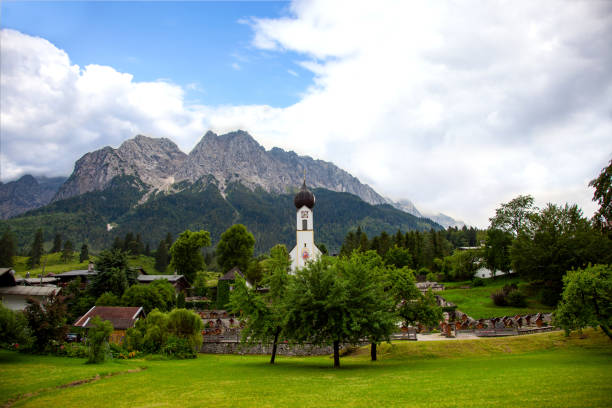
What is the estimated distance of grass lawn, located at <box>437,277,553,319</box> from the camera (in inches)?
1799

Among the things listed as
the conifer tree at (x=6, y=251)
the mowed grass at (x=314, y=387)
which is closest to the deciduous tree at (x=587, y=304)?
the mowed grass at (x=314, y=387)

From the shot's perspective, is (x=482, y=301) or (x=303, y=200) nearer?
(x=482, y=301)

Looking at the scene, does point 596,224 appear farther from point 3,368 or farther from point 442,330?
point 3,368

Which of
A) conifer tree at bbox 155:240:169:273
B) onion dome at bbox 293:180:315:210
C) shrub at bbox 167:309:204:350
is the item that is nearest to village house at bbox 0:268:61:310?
shrub at bbox 167:309:204:350

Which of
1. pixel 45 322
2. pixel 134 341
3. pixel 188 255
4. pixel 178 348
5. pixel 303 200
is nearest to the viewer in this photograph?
pixel 45 322

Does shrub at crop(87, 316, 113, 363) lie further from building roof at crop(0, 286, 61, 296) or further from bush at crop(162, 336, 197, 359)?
building roof at crop(0, 286, 61, 296)

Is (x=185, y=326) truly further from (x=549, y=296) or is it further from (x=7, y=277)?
(x=549, y=296)

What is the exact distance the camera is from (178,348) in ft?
109

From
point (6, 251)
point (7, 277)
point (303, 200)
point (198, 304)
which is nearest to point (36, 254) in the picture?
point (6, 251)

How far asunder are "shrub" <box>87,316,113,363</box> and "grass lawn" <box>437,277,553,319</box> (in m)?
38.6

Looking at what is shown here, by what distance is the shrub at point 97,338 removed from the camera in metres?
25.0

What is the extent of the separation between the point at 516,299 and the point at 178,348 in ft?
131

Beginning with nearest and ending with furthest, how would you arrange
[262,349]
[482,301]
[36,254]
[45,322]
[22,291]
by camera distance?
[45,322] → [262,349] → [22,291] → [482,301] → [36,254]

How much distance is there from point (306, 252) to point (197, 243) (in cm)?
2177
